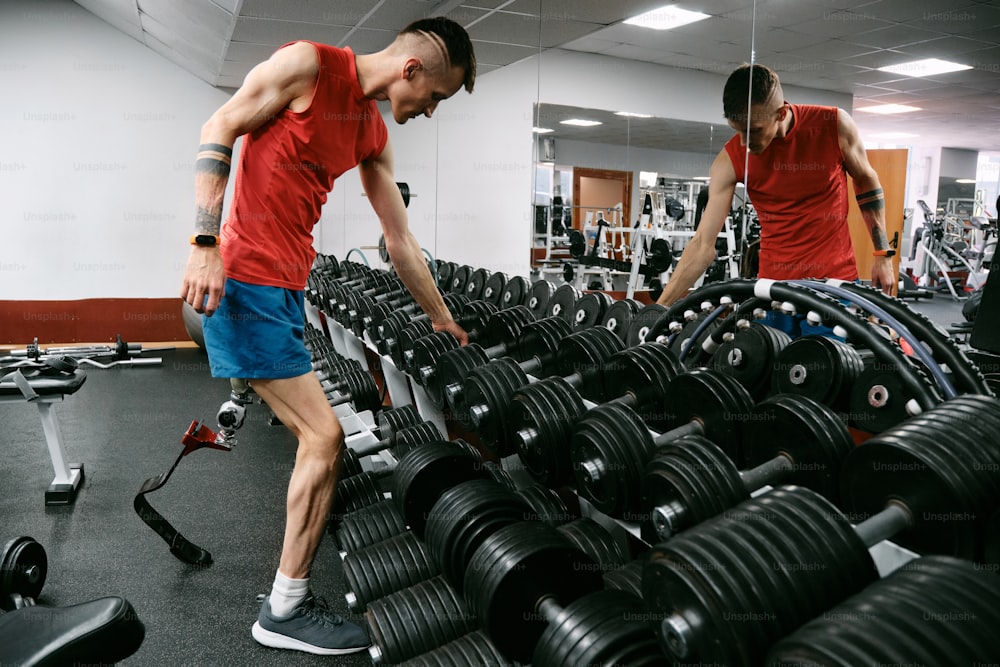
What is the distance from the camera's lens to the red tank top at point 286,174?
1.63 m

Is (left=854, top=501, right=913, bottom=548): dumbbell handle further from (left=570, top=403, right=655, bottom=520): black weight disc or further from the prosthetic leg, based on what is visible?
the prosthetic leg

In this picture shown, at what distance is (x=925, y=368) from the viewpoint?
151cm

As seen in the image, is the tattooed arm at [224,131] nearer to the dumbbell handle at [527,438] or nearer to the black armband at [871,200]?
the dumbbell handle at [527,438]

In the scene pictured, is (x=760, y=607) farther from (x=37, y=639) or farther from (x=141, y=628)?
(x=37, y=639)

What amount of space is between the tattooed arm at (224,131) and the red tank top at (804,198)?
4.64 ft

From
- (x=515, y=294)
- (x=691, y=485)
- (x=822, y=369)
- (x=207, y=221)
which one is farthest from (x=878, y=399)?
(x=515, y=294)

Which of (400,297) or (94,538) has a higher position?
(400,297)

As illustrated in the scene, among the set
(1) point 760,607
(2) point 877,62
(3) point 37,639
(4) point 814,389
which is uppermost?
→ (2) point 877,62

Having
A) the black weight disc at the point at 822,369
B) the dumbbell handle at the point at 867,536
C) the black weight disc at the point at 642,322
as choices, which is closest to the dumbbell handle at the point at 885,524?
the dumbbell handle at the point at 867,536

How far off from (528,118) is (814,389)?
3.88 meters

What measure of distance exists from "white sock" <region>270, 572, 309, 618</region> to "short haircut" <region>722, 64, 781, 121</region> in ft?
6.48

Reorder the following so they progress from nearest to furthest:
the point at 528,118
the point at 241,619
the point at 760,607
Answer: the point at 760,607 → the point at 241,619 → the point at 528,118

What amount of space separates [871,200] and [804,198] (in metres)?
0.19

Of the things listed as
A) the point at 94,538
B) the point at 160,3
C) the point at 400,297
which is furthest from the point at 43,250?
the point at 94,538
